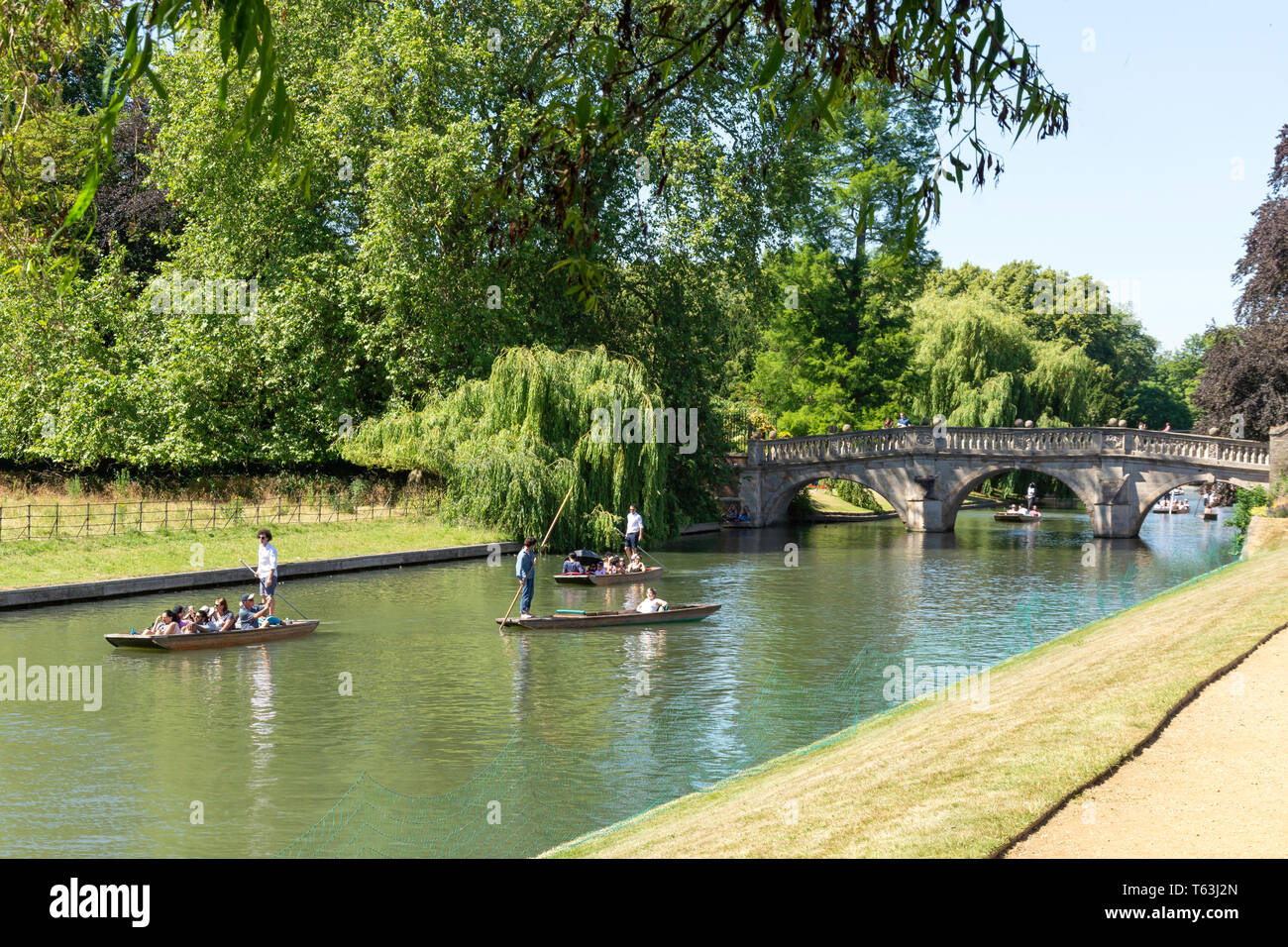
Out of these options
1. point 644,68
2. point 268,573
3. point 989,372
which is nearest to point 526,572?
point 268,573

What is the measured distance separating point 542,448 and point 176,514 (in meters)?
12.6

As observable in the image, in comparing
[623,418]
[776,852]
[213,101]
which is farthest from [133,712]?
[213,101]

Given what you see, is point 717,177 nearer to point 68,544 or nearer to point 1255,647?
point 68,544

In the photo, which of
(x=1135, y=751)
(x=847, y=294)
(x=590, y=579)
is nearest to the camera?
(x=1135, y=751)

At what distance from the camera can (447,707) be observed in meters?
17.5

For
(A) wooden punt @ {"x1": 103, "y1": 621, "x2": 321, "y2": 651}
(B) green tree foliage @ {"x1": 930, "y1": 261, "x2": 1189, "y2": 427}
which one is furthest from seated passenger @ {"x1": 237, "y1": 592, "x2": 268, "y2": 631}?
(B) green tree foliage @ {"x1": 930, "y1": 261, "x2": 1189, "y2": 427}

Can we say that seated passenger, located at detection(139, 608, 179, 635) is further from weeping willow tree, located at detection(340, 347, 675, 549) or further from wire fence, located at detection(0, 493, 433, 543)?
weeping willow tree, located at detection(340, 347, 675, 549)

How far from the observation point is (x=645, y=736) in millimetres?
15727

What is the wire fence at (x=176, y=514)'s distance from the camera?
3381cm

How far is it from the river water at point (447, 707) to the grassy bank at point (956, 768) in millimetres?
1251

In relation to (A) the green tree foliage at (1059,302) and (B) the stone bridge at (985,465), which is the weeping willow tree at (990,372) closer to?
(B) the stone bridge at (985,465)

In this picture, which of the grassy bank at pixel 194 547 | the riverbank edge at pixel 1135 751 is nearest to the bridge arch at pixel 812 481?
the grassy bank at pixel 194 547

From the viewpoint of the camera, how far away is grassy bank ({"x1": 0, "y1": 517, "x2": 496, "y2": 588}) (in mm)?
27797

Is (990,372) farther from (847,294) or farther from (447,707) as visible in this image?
(447,707)
